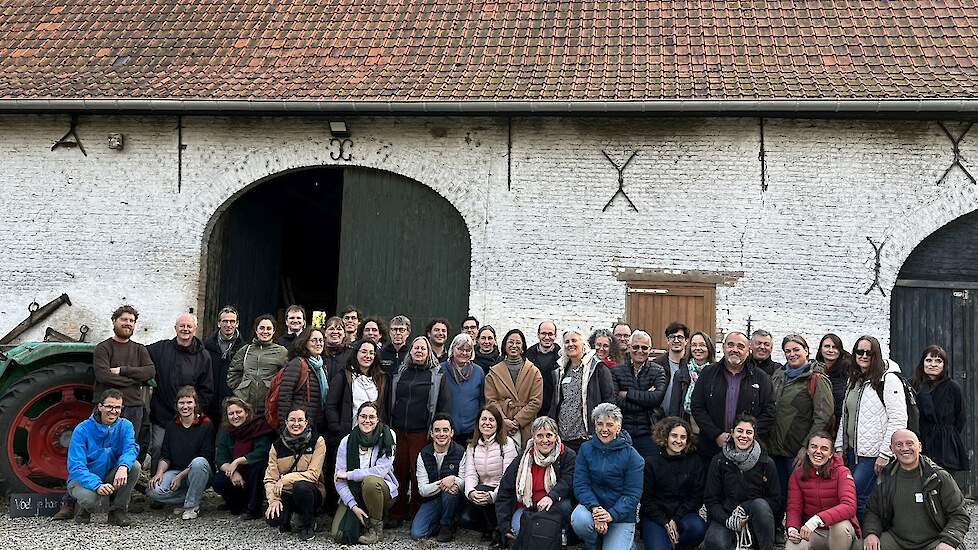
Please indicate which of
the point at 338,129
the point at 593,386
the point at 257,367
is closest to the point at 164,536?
the point at 257,367

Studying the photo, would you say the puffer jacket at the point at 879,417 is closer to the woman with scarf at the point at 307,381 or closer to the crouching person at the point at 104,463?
the woman with scarf at the point at 307,381

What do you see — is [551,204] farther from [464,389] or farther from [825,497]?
[825,497]

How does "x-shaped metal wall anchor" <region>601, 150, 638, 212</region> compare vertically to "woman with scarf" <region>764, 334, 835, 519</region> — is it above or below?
above

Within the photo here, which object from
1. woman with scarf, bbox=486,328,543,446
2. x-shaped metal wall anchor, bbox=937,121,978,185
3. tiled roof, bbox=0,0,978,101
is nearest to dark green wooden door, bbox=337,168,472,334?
tiled roof, bbox=0,0,978,101

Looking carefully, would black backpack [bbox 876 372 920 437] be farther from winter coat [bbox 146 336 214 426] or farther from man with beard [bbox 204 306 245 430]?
winter coat [bbox 146 336 214 426]

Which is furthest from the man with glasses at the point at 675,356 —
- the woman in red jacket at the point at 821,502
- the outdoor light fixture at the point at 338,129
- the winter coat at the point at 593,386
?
the outdoor light fixture at the point at 338,129

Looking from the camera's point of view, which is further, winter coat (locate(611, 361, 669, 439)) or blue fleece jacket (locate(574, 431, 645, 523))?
winter coat (locate(611, 361, 669, 439))

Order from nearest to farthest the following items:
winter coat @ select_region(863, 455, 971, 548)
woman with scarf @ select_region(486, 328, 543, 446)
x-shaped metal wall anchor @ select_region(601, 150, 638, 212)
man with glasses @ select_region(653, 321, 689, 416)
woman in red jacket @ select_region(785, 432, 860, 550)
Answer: winter coat @ select_region(863, 455, 971, 548)
woman in red jacket @ select_region(785, 432, 860, 550)
woman with scarf @ select_region(486, 328, 543, 446)
man with glasses @ select_region(653, 321, 689, 416)
x-shaped metal wall anchor @ select_region(601, 150, 638, 212)

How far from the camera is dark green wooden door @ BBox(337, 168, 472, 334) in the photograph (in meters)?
8.49

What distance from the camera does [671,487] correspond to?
5309 mm

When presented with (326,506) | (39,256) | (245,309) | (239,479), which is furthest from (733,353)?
(39,256)

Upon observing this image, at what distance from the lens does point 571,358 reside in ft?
18.9

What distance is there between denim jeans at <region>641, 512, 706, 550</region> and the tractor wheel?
3700 mm

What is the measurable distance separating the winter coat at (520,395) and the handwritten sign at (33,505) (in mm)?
2836
